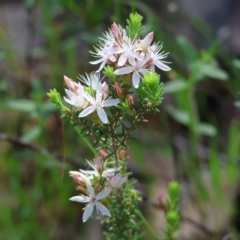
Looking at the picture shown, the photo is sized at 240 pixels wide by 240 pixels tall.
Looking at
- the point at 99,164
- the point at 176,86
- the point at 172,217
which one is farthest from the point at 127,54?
the point at 176,86

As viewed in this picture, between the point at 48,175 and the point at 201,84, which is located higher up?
the point at 201,84

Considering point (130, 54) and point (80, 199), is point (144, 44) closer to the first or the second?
point (130, 54)

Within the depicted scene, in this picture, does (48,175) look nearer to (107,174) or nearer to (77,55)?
(77,55)

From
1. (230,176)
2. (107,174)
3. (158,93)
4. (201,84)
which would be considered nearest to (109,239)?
(107,174)

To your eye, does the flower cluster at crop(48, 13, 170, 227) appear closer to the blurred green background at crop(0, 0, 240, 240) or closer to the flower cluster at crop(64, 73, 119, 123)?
the flower cluster at crop(64, 73, 119, 123)

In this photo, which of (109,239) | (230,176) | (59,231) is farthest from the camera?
(59,231)
